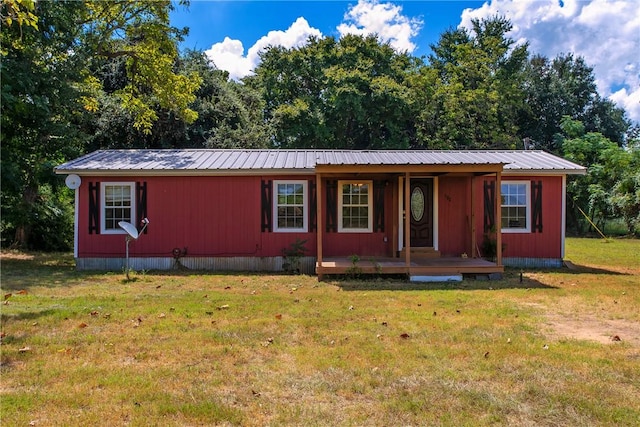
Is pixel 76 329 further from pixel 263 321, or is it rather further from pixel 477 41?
pixel 477 41

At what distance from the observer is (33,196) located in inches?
591

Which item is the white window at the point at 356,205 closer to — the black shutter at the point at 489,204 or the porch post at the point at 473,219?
the porch post at the point at 473,219

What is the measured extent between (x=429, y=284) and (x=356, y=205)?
9.63 ft

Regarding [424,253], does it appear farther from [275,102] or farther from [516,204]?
[275,102]

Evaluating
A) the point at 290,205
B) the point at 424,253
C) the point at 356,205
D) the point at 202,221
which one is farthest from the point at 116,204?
the point at 424,253

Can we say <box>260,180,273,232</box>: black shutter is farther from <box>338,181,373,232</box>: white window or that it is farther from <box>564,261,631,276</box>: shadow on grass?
<box>564,261,631,276</box>: shadow on grass

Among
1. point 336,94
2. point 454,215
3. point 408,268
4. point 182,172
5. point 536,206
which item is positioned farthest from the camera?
point 336,94

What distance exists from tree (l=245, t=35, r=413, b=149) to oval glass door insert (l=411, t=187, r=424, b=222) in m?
12.3

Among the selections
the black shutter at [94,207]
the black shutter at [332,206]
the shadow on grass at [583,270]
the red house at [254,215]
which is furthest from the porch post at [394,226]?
the black shutter at [94,207]

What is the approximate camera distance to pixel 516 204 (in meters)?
11.4

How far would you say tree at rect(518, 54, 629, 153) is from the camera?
2905 centimetres

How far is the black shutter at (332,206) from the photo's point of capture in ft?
36.1

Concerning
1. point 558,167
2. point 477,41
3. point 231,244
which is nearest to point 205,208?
point 231,244

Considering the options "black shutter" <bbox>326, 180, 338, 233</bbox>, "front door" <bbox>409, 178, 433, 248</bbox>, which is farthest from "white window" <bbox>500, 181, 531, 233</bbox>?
"black shutter" <bbox>326, 180, 338, 233</bbox>
